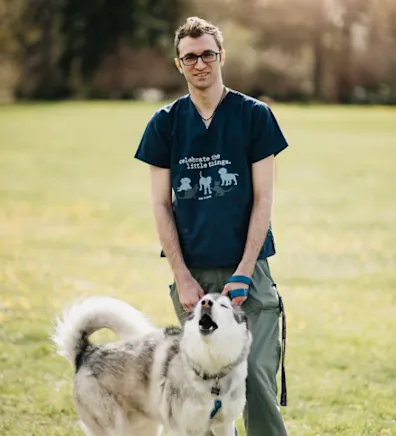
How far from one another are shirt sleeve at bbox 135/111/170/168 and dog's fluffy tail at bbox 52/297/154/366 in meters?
0.84

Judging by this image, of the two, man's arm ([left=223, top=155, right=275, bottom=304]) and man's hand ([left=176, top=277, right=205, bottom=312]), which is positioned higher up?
man's arm ([left=223, top=155, right=275, bottom=304])

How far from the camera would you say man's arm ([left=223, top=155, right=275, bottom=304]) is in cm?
423

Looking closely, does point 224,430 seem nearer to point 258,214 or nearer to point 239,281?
point 239,281

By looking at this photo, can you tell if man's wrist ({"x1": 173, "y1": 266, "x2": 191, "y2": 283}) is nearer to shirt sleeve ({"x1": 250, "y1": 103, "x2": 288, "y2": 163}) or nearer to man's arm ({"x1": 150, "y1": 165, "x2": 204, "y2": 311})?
man's arm ({"x1": 150, "y1": 165, "x2": 204, "y2": 311})

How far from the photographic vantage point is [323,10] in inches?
1893

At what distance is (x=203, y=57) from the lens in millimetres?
4191

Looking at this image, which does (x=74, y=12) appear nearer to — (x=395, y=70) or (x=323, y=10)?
(x=323, y=10)

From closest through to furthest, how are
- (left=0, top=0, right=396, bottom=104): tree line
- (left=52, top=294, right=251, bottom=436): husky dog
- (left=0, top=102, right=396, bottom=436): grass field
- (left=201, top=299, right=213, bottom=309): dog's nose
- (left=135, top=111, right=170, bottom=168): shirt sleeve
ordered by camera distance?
(left=201, top=299, right=213, bottom=309): dog's nose < (left=52, top=294, right=251, bottom=436): husky dog < (left=135, top=111, right=170, bottom=168): shirt sleeve < (left=0, top=102, right=396, bottom=436): grass field < (left=0, top=0, right=396, bottom=104): tree line

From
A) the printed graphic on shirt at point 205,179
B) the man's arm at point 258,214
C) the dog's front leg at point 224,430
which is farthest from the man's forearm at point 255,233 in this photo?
the dog's front leg at point 224,430

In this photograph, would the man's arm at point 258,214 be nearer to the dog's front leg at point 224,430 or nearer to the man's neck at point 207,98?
the man's neck at point 207,98

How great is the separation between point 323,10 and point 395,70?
535 centimetres

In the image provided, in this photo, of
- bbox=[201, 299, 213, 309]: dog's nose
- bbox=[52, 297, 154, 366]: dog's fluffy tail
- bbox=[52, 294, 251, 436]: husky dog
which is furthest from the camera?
bbox=[52, 297, 154, 366]: dog's fluffy tail

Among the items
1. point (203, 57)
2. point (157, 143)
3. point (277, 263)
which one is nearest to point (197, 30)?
point (203, 57)

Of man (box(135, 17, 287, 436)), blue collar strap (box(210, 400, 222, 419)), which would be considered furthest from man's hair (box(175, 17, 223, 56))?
blue collar strap (box(210, 400, 222, 419))
